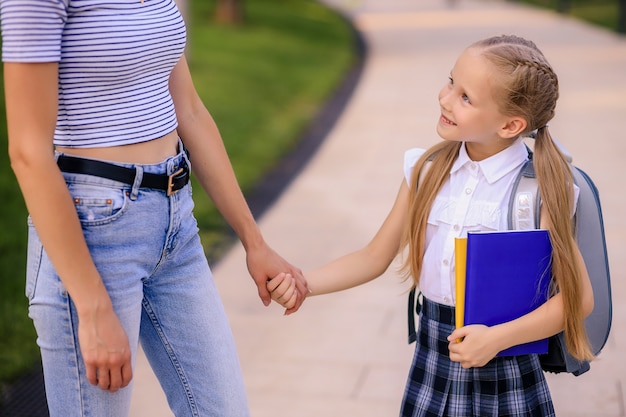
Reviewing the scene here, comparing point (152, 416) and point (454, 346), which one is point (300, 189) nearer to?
point (152, 416)

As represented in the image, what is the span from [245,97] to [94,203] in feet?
29.4

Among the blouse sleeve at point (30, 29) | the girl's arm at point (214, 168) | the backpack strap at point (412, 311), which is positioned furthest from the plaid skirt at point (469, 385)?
the blouse sleeve at point (30, 29)

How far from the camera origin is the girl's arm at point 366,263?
2557mm

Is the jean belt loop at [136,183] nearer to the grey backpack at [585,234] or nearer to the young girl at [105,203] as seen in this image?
the young girl at [105,203]

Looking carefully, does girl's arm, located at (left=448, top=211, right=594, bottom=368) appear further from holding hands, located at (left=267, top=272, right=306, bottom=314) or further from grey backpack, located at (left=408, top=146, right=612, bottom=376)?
holding hands, located at (left=267, top=272, right=306, bottom=314)

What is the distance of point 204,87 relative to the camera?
11031mm

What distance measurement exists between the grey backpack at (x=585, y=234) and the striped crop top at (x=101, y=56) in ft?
2.85

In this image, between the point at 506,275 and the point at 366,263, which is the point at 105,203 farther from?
the point at 506,275

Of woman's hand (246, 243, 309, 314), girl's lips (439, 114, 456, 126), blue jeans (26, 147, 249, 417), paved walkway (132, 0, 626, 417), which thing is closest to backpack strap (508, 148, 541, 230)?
girl's lips (439, 114, 456, 126)

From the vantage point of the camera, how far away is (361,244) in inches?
240

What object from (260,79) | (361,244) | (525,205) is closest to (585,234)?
(525,205)

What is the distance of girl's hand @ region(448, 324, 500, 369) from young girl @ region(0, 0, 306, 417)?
58 cm

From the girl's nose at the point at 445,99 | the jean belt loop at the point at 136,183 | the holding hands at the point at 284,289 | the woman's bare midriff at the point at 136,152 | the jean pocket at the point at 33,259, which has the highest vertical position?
the girl's nose at the point at 445,99

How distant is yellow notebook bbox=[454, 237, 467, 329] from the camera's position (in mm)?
2201
